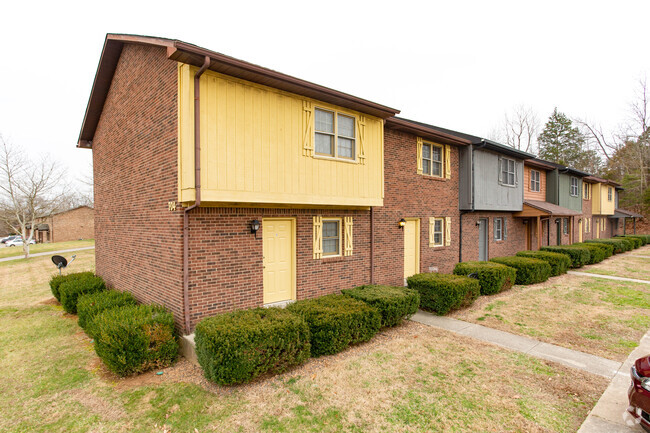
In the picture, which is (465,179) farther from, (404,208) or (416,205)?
(404,208)

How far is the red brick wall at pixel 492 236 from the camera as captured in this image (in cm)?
1385

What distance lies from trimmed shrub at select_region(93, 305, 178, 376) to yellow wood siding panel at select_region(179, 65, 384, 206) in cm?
226

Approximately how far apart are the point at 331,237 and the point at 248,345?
448 centimetres

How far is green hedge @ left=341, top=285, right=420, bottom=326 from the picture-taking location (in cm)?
714

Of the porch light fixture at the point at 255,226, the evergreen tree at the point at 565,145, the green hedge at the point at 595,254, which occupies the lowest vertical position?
the green hedge at the point at 595,254

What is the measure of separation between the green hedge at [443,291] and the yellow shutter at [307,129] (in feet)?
15.2

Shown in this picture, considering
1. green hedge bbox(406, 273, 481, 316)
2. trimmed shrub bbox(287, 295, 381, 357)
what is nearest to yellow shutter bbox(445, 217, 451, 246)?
green hedge bbox(406, 273, 481, 316)

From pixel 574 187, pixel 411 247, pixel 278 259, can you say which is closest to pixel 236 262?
pixel 278 259

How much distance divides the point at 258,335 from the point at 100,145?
9751mm

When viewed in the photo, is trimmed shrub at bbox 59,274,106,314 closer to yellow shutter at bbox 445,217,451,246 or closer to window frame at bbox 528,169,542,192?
yellow shutter at bbox 445,217,451,246

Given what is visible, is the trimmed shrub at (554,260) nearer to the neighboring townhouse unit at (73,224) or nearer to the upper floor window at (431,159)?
the upper floor window at (431,159)

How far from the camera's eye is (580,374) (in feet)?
17.0

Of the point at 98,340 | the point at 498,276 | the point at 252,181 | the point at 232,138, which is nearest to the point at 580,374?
the point at 498,276

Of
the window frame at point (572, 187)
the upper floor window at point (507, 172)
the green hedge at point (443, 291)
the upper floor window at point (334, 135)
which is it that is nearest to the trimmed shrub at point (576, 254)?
the upper floor window at point (507, 172)
